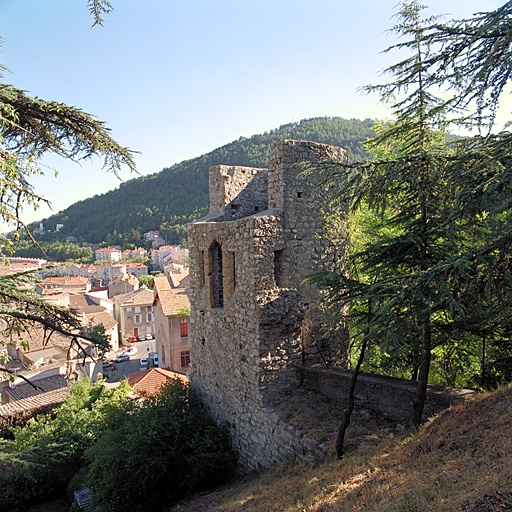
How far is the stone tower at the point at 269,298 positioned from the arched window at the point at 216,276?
32cm

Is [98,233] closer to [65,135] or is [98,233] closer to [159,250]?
[159,250]

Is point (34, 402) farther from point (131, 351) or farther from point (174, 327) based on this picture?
point (131, 351)

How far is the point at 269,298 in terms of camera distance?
855 cm

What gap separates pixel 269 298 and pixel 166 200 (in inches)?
4105

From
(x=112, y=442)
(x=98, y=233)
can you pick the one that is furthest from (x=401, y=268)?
(x=98, y=233)

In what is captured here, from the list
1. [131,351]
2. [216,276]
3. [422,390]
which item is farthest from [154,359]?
[422,390]

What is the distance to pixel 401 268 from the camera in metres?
6.74

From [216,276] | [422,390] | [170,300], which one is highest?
[216,276]

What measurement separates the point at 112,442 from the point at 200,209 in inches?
3391

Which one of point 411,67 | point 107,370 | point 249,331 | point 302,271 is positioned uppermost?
point 411,67

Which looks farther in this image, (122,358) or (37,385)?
(122,358)

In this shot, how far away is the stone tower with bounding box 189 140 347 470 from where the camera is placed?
848 cm

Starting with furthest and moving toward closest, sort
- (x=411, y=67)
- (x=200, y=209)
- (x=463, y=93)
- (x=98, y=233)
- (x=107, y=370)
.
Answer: (x=98, y=233) → (x=200, y=209) → (x=107, y=370) → (x=411, y=67) → (x=463, y=93)

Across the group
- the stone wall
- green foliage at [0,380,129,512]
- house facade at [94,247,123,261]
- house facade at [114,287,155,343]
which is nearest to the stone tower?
the stone wall
